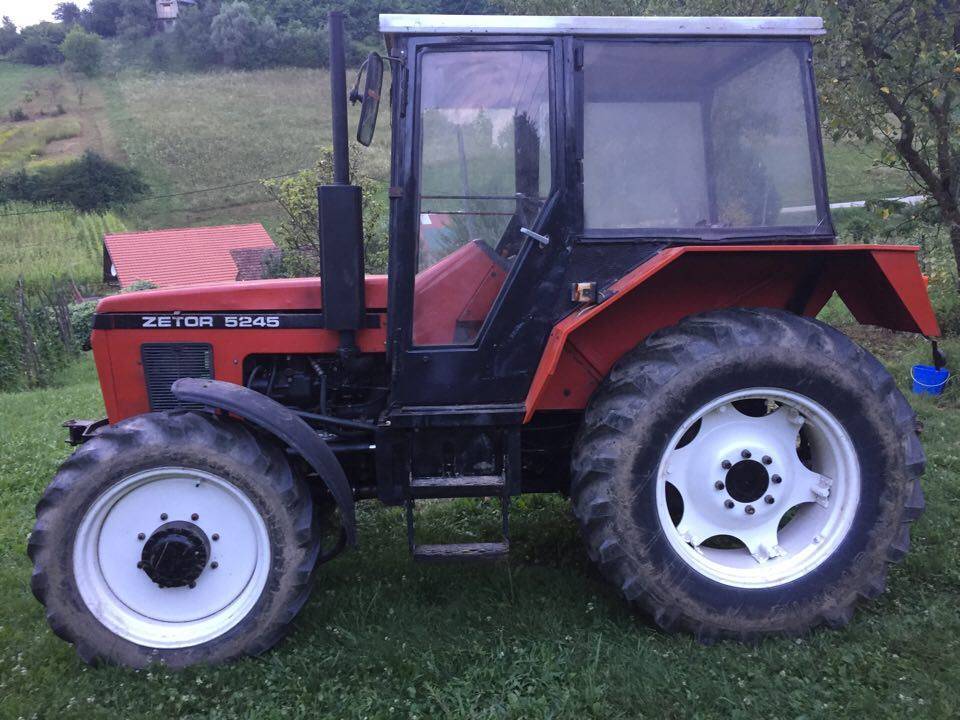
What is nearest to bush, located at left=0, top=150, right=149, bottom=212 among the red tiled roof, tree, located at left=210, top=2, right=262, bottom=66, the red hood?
the red tiled roof

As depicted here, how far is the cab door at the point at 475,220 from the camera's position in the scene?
2932 millimetres

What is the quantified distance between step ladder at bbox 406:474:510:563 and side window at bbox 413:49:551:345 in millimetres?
585

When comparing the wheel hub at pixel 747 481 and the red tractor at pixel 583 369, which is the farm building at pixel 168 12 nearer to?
the red tractor at pixel 583 369

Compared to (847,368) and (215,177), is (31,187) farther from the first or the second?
(847,368)

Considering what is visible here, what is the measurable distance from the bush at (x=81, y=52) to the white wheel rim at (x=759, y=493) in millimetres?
61432

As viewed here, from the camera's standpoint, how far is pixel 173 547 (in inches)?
115

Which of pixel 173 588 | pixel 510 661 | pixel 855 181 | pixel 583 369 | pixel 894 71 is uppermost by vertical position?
pixel 894 71

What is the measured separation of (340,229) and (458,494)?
1.19 m

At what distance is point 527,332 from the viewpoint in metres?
3.07

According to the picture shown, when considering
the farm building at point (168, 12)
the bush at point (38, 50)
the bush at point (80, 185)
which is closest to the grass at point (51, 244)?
the bush at point (80, 185)

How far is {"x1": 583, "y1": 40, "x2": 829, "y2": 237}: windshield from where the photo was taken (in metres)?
2.99

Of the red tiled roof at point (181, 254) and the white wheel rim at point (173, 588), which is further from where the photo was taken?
the red tiled roof at point (181, 254)

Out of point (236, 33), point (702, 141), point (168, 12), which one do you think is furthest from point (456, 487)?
point (168, 12)

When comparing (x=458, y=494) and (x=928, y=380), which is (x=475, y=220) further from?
(x=928, y=380)
